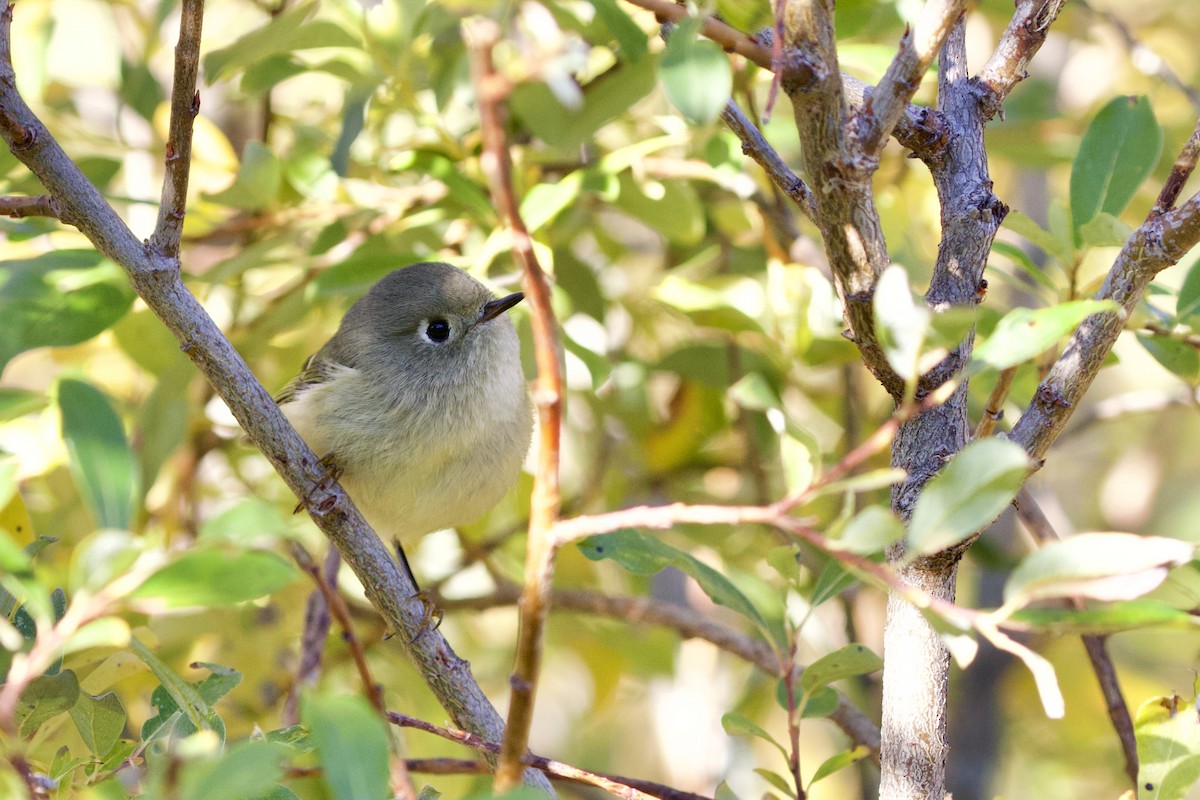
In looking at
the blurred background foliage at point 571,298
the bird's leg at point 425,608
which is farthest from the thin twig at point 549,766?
the blurred background foliage at point 571,298

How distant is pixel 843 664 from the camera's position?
3.97 ft

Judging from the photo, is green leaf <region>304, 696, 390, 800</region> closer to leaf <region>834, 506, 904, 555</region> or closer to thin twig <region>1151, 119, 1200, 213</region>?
leaf <region>834, 506, 904, 555</region>

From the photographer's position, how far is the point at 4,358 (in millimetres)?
1410

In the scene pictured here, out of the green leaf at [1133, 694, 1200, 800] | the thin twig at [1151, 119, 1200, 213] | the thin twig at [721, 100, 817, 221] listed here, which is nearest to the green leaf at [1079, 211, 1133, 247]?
the thin twig at [1151, 119, 1200, 213]

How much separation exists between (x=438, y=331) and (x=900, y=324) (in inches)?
48.0

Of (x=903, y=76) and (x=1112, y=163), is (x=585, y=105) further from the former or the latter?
(x=903, y=76)

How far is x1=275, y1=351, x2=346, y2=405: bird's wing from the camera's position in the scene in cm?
185

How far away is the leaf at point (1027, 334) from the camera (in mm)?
787

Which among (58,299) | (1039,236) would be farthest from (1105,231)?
(58,299)

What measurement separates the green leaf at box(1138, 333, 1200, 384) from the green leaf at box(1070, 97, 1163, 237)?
0.18 m

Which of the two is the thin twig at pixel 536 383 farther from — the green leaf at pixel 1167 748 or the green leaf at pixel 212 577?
the green leaf at pixel 1167 748

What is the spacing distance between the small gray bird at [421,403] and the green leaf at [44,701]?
66 centimetres

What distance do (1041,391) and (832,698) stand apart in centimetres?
46

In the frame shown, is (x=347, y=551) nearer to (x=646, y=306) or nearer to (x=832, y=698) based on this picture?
(x=832, y=698)
